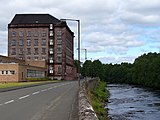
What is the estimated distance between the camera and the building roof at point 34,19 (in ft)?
447

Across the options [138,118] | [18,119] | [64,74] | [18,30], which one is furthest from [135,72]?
[18,119]

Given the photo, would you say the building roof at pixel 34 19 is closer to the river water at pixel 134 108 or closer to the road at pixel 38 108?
the river water at pixel 134 108

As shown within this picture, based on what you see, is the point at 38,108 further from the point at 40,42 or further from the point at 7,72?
the point at 40,42

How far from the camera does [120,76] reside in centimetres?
17750

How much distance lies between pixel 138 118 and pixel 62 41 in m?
107

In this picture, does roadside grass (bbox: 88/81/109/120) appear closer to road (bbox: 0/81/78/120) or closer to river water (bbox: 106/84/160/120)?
river water (bbox: 106/84/160/120)

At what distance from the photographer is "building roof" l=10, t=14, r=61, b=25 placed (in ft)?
447

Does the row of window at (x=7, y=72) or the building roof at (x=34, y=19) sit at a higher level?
the building roof at (x=34, y=19)

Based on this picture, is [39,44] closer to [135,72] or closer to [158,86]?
[135,72]

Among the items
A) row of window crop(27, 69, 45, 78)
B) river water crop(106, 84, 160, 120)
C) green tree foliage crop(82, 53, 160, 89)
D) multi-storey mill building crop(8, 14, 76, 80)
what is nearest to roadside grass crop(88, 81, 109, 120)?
river water crop(106, 84, 160, 120)

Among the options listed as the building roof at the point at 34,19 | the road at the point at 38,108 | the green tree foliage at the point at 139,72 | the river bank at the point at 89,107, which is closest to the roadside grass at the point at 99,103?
the river bank at the point at 89,107

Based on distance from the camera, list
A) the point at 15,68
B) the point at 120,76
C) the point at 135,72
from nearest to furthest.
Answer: the point at 15,68
the point at 135,72
the point at 120,76

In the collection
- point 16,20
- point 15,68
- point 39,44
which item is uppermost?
point 16,20

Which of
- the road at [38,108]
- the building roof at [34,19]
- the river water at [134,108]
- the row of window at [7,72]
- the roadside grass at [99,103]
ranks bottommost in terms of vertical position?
the river water at [134,108]
